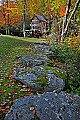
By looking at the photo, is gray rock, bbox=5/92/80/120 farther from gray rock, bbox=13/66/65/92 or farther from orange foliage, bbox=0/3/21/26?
orange foliage, bbox=0/3/21/26

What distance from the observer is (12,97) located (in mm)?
6047

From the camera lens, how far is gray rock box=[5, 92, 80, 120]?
14.1 feet

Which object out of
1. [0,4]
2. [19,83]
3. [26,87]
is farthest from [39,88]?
[0,4]

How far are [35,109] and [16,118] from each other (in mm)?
419

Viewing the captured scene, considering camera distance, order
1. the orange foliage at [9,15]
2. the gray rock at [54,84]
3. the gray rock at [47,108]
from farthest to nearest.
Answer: the orange foliage at [9,15] < the gray rock at [54,84] < the gray rock at [47,108]

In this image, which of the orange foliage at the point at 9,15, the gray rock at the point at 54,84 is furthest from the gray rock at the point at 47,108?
the orange foliage at the point at 9,15

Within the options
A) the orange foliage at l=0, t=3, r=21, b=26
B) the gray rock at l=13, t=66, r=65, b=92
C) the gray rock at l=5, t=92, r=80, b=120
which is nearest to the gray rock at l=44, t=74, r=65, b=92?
the gray rock at l=13, t=66, r=65, b=92

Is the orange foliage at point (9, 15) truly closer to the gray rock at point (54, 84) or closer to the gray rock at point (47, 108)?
the gray rock at point (54, 84)

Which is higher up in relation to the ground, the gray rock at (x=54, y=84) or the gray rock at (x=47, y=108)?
the gray rock at (x=47, y=108)

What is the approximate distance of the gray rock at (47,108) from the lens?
169 inches

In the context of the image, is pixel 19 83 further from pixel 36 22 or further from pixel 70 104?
pixel 36 22

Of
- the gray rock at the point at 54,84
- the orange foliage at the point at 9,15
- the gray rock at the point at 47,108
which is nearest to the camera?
the gray rock at the point at 47,108

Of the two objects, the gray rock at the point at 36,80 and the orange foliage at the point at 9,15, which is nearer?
the gray rock at the point at 36,80

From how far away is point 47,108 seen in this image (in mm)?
4418
